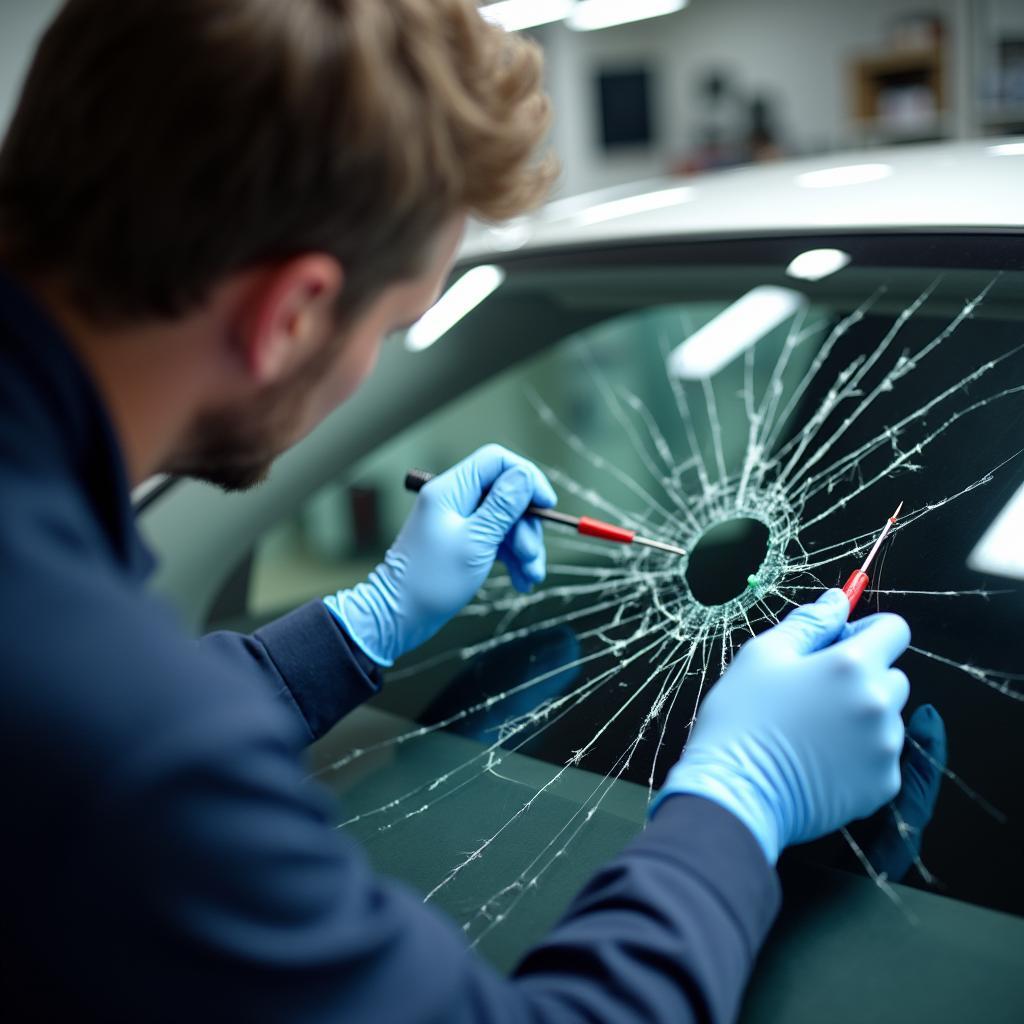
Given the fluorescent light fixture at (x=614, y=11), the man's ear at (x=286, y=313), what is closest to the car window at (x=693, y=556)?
the man's ear at (x=286, y=313)

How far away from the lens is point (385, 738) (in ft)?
3.43

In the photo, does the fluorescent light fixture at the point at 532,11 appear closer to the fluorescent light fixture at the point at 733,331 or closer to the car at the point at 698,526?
the car at the point at 698,526

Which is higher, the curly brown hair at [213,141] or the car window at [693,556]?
the curly brown hair at [213,141]

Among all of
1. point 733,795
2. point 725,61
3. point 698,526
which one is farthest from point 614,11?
point 733,795

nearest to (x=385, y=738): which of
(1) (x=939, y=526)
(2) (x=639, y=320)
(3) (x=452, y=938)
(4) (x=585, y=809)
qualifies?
(4) (x=585, y=809)

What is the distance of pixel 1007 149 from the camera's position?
144 centimetres

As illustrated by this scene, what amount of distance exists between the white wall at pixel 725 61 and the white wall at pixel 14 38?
4096 millimetres

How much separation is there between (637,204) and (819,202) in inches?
16.4

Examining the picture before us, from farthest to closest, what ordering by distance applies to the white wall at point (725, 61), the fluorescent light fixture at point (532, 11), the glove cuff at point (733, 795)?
the white wall at point (725, 61)
the fluorescent light fixture at point (532, 11)
the glove cuff at point (733, 795)

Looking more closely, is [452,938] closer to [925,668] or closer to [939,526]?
[925,668]

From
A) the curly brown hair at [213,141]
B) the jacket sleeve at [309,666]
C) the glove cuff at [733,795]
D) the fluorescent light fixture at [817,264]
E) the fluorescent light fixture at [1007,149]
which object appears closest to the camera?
the curly brown hair at [213,141]

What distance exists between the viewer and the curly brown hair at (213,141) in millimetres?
620

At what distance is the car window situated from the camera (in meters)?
0.82

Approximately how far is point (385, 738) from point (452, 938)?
451 mm
